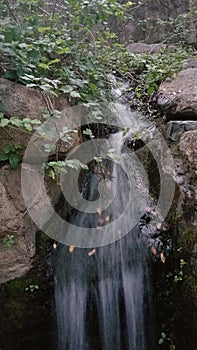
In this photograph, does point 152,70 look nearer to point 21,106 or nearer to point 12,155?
point 21,106

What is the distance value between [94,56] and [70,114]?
0.96 meters

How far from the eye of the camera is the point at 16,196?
2.54 m

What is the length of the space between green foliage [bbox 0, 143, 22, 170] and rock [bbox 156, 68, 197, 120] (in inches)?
66.7

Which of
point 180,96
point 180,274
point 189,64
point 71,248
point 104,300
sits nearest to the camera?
point 180,274

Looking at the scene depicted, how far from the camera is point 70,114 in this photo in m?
2.87

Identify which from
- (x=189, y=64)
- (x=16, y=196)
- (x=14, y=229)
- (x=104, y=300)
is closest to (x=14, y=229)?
(x=14, y=229)

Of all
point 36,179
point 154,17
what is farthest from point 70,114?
point 154,17

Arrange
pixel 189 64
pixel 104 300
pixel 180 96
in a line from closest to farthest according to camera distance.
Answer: pixel 104 300 < pixel 180 96 < pixel 189 64

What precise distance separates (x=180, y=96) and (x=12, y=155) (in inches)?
73.7

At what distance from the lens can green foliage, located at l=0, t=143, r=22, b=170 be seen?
2.44 meters

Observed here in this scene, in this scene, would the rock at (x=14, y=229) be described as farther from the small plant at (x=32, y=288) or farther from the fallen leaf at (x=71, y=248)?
the fallen leaf at (x=71, y=248)

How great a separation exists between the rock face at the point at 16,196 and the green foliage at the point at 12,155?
0.07 meters

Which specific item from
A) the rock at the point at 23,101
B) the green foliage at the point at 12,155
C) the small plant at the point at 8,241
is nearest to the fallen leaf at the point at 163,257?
the small plant at the point at 8,241

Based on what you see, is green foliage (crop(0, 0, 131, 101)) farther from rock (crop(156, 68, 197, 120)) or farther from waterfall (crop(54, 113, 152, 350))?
waterfall (crop(54, 113, 152, 350))
